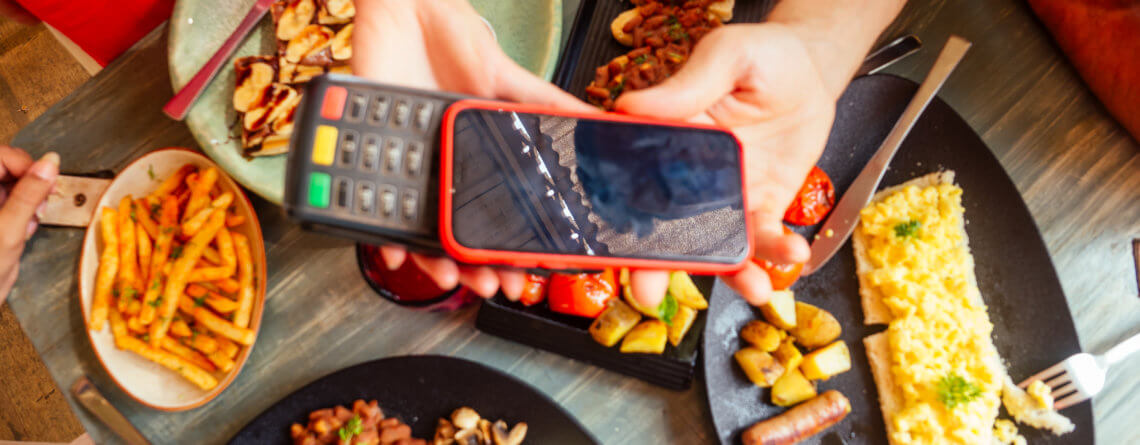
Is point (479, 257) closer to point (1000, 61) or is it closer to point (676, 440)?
point (676, 440)

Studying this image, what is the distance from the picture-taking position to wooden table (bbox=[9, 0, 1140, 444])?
5.88 feet

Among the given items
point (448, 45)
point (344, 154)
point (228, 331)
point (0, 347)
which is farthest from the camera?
point (0, 347)

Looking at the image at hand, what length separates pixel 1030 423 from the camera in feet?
5.92

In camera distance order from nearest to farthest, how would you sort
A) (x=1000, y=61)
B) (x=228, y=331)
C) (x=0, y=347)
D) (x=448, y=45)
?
(x=448, y=45)
(x=228, y=331)
(x=1000, y=61)
(x=0, y=347)

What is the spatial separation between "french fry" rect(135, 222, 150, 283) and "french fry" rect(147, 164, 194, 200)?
8cm

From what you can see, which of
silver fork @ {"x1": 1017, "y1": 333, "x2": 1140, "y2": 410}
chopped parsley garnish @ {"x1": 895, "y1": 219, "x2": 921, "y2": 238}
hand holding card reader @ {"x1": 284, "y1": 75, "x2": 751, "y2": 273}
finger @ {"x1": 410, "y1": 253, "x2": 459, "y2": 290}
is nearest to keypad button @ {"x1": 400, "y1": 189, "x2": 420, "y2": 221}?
hand holding card reader @ {"x1": 284, "y1": 75, "x2": 751, "y2": 273}

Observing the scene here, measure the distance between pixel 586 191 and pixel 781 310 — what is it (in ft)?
3.06

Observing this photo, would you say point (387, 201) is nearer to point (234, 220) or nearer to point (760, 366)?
point (234, 220)

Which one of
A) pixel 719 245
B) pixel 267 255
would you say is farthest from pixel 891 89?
pixel 267 255

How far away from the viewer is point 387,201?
3.60ft

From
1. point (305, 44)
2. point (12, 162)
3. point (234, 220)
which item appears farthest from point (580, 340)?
point (12, 162)

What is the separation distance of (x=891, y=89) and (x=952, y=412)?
1.00 m

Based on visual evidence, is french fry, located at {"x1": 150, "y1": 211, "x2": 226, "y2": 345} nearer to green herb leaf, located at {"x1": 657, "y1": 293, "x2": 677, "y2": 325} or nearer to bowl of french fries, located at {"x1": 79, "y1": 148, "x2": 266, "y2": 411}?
bowl of french fries, located at {"x1": 79, "y1": 148, "x2": 266, "y2": 411}

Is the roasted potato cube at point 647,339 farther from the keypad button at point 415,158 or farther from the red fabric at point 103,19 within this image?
the red fabric at point 103,19
